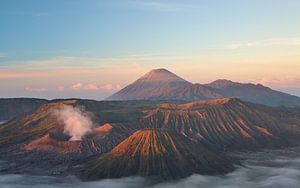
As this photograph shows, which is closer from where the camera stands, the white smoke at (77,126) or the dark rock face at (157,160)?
the dark rock face at (157,160)

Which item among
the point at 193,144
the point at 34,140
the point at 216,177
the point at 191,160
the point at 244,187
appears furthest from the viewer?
the point at 34,140

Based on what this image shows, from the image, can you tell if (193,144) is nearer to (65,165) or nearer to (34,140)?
(65,165)

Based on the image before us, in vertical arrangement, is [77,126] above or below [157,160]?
above

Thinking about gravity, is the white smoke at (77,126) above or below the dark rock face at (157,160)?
above

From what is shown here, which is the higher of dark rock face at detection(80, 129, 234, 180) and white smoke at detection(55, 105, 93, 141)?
white smoke at detection(55, 105, 93, 141)

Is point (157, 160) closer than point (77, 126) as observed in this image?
Yes

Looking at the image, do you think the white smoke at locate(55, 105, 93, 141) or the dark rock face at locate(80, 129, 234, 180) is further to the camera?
the white smoke at locate(55, 105, 93, 141)

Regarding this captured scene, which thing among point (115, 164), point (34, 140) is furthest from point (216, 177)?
point (34, 140)

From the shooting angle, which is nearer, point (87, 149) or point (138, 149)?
point (138, 149)
